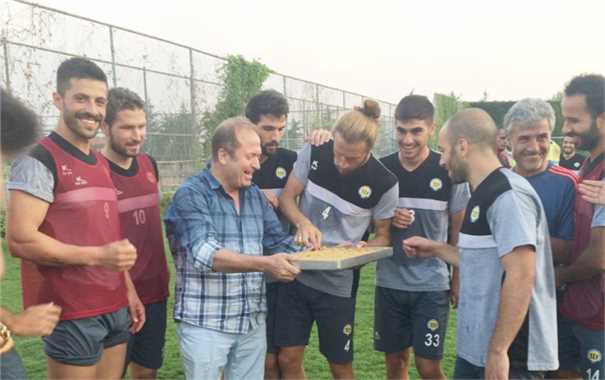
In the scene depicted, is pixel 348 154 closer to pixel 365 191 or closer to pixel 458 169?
pixel 365 191

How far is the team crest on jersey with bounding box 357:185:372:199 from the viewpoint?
3768 mm

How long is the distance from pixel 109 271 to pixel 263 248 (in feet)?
2.93

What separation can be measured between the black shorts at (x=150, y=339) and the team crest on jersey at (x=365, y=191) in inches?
60.6

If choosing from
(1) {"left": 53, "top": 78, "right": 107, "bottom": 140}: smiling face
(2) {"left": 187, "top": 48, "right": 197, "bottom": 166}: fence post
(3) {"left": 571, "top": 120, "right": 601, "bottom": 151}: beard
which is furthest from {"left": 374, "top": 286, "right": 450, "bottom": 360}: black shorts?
(2) {"left": 187, "top": 48, "right": 197, "bottom": 166}: fence post

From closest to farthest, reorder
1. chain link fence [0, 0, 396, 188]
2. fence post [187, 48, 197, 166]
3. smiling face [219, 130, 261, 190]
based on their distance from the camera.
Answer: smiling face [219, 130, 261, 190] → chain link fence [0, 0, 396, 188] → fence post [187, 48, 197, 166]

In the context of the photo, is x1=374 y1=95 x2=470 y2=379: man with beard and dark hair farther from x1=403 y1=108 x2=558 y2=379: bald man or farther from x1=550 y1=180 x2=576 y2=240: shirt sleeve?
x1=403 y1=108 x2=558 y2=379: bald man

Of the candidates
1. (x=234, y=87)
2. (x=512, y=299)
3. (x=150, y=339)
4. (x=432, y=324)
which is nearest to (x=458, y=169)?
(x=512, y=299)

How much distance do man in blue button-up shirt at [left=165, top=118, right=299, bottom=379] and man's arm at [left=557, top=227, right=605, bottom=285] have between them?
59.7 inches

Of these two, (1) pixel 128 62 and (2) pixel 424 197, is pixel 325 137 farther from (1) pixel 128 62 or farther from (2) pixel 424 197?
(1) pixel 128 62

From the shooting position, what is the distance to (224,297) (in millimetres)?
3000

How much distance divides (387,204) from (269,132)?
109cm

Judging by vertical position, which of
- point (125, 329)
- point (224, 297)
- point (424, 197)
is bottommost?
point (125, 329)

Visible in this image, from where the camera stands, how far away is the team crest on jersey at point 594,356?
9.83 ft

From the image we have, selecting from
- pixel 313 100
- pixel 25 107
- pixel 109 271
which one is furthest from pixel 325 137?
pixel 313 100
